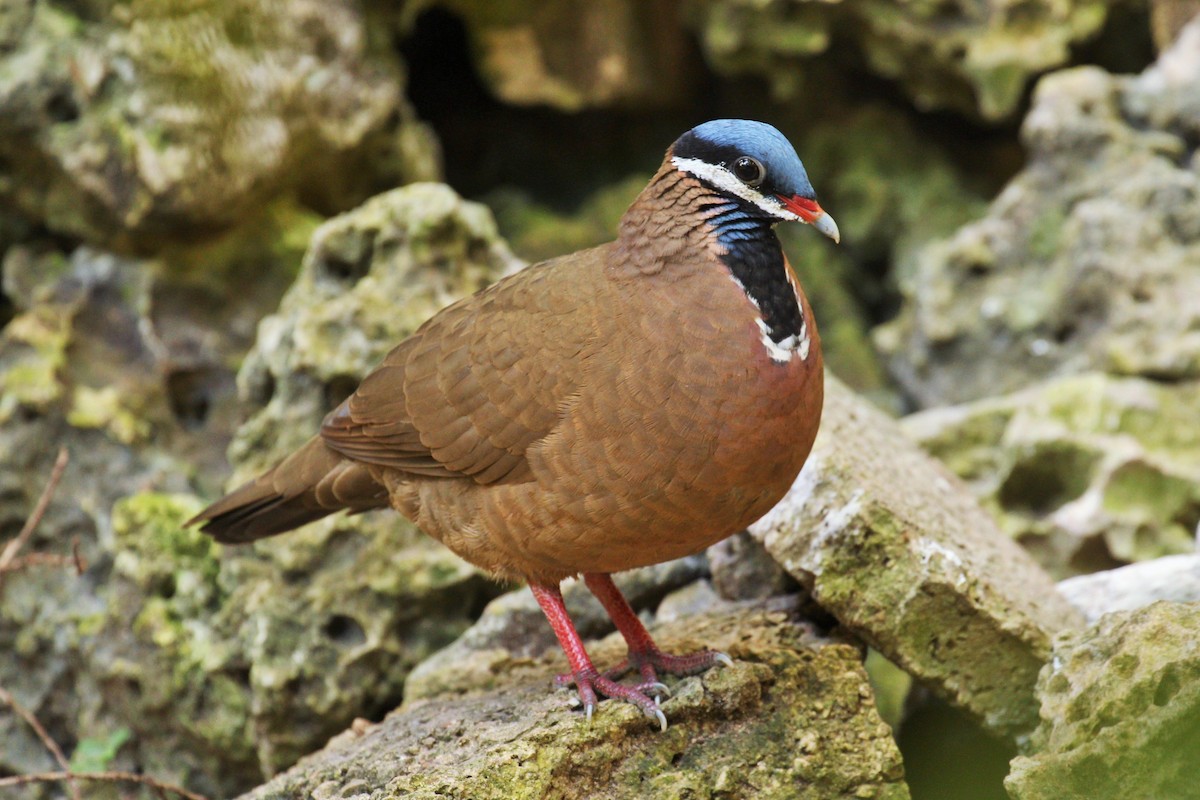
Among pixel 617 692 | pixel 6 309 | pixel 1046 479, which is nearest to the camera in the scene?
pixel 617 692

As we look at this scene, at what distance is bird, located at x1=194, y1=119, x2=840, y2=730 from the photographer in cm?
334

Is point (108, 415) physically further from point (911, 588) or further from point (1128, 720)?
point (1128, 720)

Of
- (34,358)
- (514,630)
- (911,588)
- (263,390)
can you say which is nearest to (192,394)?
(34,358)

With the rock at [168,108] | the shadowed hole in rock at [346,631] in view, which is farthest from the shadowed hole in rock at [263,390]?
the rock at [168,108]

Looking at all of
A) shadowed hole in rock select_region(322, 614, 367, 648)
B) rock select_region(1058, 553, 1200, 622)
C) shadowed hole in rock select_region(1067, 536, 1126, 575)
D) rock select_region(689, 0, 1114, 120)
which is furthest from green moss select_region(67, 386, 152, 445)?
shadowed hole in rock select_region(1067, 536, 1126, 575)

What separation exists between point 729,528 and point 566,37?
457 cm

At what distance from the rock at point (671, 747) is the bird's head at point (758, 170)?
122 cm

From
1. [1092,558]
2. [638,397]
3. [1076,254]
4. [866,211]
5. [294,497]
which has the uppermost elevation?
[638,397]

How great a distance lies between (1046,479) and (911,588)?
71.3 inches

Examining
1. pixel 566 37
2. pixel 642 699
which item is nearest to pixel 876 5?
pixel 566 37

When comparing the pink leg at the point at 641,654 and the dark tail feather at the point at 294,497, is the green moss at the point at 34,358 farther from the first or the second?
the pink leg at the point at 641,654

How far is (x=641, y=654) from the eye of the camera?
3816mm

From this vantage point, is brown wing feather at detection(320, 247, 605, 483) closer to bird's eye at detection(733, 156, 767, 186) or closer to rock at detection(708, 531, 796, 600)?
bird's eye at detection(733, 156, 767, 186)

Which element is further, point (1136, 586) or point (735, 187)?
point (1136, 586)
